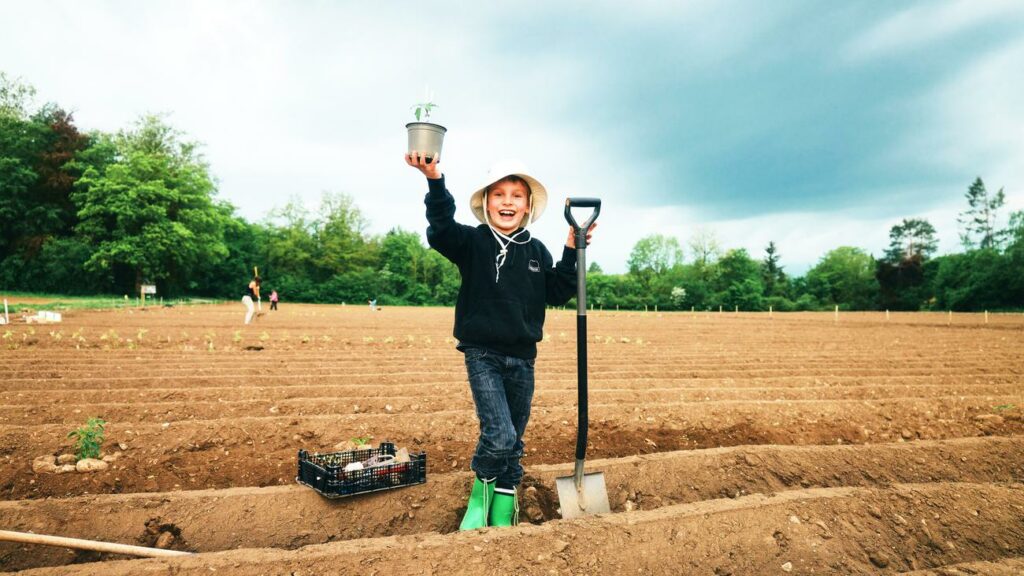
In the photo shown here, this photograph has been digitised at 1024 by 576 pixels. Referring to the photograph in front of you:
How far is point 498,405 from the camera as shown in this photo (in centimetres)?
308

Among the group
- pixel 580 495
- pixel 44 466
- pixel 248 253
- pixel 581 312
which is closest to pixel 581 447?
pixel 580 495

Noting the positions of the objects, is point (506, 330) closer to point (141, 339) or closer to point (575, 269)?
point (575, 269)

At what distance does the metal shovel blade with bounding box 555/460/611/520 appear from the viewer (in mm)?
3293

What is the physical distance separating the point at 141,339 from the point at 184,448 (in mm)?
10119

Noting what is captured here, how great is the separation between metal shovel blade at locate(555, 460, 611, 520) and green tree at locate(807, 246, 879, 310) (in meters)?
72.5

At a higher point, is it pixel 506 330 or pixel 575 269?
pixel 575 269

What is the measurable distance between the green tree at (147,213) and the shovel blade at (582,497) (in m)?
49.5

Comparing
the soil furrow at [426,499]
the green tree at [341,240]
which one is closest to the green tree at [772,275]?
the green tree at [341,240]

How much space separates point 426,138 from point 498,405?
1503 millimetres

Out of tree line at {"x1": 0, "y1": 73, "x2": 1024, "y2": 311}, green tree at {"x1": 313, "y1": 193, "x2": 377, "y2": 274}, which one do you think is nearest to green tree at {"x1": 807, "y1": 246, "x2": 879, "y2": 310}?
tree line at {"x1": 0, "y1": 73, "x2": 1024, "y2": 311}

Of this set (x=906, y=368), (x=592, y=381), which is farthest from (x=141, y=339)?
(x=906, y=368)

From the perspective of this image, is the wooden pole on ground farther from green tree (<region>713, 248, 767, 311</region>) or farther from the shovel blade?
green tree (<region>713, 248, 767, 311</region>)

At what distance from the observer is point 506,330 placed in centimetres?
306

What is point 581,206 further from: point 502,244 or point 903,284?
point 903,284
